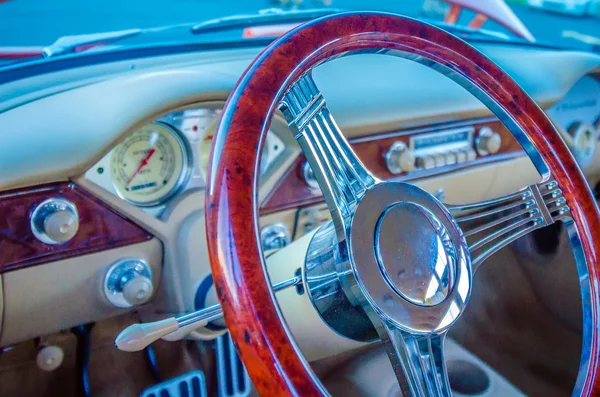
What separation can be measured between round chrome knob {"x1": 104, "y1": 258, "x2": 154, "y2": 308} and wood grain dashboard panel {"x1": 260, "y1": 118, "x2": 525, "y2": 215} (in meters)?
0.27

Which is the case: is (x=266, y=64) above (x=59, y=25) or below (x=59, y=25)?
below

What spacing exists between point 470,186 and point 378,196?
34.0 inches

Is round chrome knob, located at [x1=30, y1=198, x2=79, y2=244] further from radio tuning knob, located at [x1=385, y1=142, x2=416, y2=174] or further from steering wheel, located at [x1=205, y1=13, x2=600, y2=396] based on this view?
radio tuning knob, located at [x1=385, y1=142, x2=416, y2=174]

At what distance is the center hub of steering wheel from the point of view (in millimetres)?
706

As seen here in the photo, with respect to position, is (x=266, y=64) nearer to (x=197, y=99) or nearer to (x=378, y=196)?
(x=378, y=196)

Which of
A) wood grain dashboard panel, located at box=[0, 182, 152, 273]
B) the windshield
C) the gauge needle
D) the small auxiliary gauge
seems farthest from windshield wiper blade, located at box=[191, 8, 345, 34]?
the small auxiliary gauge

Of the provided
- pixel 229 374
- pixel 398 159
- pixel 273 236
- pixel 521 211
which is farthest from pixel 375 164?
pixel 229 374

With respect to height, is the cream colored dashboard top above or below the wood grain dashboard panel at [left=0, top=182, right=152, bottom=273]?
above

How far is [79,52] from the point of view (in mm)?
1241

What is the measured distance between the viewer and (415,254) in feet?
2.41

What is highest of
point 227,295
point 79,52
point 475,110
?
point 79,52

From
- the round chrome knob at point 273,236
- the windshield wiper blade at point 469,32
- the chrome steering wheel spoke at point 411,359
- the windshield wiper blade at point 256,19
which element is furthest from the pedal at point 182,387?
the windshield wiper blade at point 469,32

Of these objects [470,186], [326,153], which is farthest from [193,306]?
[470,186]

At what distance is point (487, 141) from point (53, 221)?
3.39 ft
